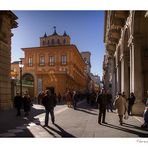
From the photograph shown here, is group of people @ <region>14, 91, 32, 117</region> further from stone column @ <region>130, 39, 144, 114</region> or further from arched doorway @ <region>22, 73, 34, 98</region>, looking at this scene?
arched doorway @ <region>22, 73, 34, 98</region>

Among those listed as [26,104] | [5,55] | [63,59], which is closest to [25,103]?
[26,104]

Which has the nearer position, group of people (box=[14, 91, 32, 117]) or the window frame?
group of people (box=[14, 91, 32, 117])

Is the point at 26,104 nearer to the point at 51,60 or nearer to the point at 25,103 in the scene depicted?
the point at 25,103

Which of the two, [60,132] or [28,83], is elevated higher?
[28,83]

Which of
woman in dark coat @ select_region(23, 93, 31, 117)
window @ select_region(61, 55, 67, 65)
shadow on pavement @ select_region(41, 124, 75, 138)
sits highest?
window @ select_region(61, 55, 67, 65)

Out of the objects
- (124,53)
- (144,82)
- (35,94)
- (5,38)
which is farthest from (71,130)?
(35,94)

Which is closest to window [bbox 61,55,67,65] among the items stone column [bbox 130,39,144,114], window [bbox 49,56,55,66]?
window [bbox 49,56,55,66]

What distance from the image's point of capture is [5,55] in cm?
2244

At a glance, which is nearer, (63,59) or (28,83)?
(63,59)

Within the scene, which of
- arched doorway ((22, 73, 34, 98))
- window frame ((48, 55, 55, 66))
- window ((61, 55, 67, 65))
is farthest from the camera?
arched doorway ((22, 73, 34, 98))

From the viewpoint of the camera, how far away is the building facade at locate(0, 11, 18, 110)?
2156 centimetres
